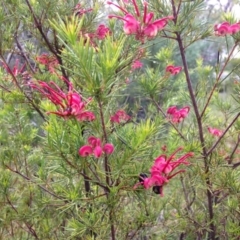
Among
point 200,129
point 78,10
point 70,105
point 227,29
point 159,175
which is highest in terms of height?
point 78,10

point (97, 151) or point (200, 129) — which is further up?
point (200, 129)

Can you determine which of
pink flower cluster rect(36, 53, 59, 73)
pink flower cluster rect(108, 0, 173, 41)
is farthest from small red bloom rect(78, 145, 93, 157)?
pink flower cluster rect(36, 53, 59, 73)

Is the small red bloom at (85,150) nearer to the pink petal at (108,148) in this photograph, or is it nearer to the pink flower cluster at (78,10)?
the pink petal at (108,148)

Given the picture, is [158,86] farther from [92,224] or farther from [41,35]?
[92,224]

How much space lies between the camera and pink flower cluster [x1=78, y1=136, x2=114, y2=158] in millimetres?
756

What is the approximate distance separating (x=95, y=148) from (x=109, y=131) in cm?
16

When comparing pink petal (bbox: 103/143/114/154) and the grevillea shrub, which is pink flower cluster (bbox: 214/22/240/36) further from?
pink petal (bbox: 103/143/114/154)

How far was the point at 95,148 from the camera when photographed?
759 millimetres

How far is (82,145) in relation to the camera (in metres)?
0.79

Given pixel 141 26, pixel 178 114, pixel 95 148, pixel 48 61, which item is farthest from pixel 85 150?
pixel 48 61

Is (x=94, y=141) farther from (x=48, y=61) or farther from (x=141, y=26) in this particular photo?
(x=48, y=61)

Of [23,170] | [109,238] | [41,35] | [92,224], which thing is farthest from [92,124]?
[23,170]

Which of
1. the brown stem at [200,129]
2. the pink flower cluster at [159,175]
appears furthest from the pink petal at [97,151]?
the brown stem at [200,129]

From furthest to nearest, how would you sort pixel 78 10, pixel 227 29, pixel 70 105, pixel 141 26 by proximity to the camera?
1. pixel 78 10
2. pixel 227 29
3. pixel 141 26
4. pixel 70 105
